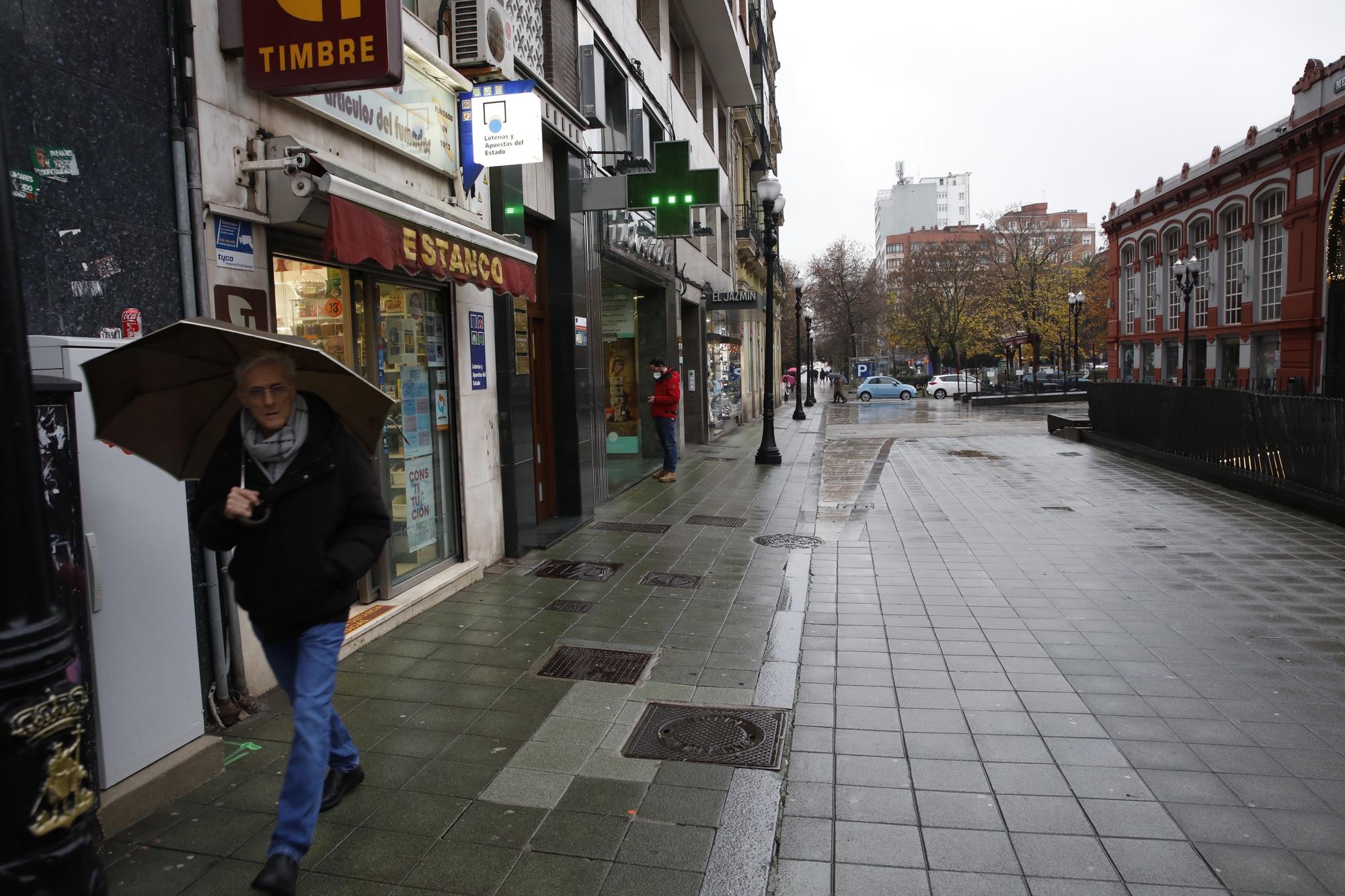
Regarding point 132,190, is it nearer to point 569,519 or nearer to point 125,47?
point 125,47

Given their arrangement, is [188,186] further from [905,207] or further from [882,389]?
[905,207]

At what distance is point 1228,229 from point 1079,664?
1520 inches

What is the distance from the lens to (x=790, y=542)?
31.0ft

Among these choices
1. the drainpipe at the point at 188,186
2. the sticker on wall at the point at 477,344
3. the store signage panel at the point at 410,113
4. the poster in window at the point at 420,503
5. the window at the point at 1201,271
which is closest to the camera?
the drainpipe at the point at 188,186

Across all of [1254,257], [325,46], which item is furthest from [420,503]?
[1254,257]

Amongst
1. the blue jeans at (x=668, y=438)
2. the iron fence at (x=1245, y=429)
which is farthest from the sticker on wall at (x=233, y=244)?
the iron fence at (x=1245, y=429)

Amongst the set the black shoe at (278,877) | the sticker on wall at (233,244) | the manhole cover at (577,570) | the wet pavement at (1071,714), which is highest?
the sticker on wall at (233,244)

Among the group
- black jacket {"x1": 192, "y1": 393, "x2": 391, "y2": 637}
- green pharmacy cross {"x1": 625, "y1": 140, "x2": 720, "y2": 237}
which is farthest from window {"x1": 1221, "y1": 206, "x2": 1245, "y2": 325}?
black jacket {"x1": 192, "y1": 393, "x2": 391, "y2": 637}

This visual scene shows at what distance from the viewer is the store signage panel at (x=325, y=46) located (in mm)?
4723

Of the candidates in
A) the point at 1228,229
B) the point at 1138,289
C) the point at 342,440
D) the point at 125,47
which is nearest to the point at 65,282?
the point at 125,47

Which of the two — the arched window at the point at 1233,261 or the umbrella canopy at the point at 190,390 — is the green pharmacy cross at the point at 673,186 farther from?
the arched window at the point at 1233,261

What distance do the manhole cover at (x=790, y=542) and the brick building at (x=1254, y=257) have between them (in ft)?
77.2

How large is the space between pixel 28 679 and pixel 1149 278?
5027 centimetres

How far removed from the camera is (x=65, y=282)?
150 inches
